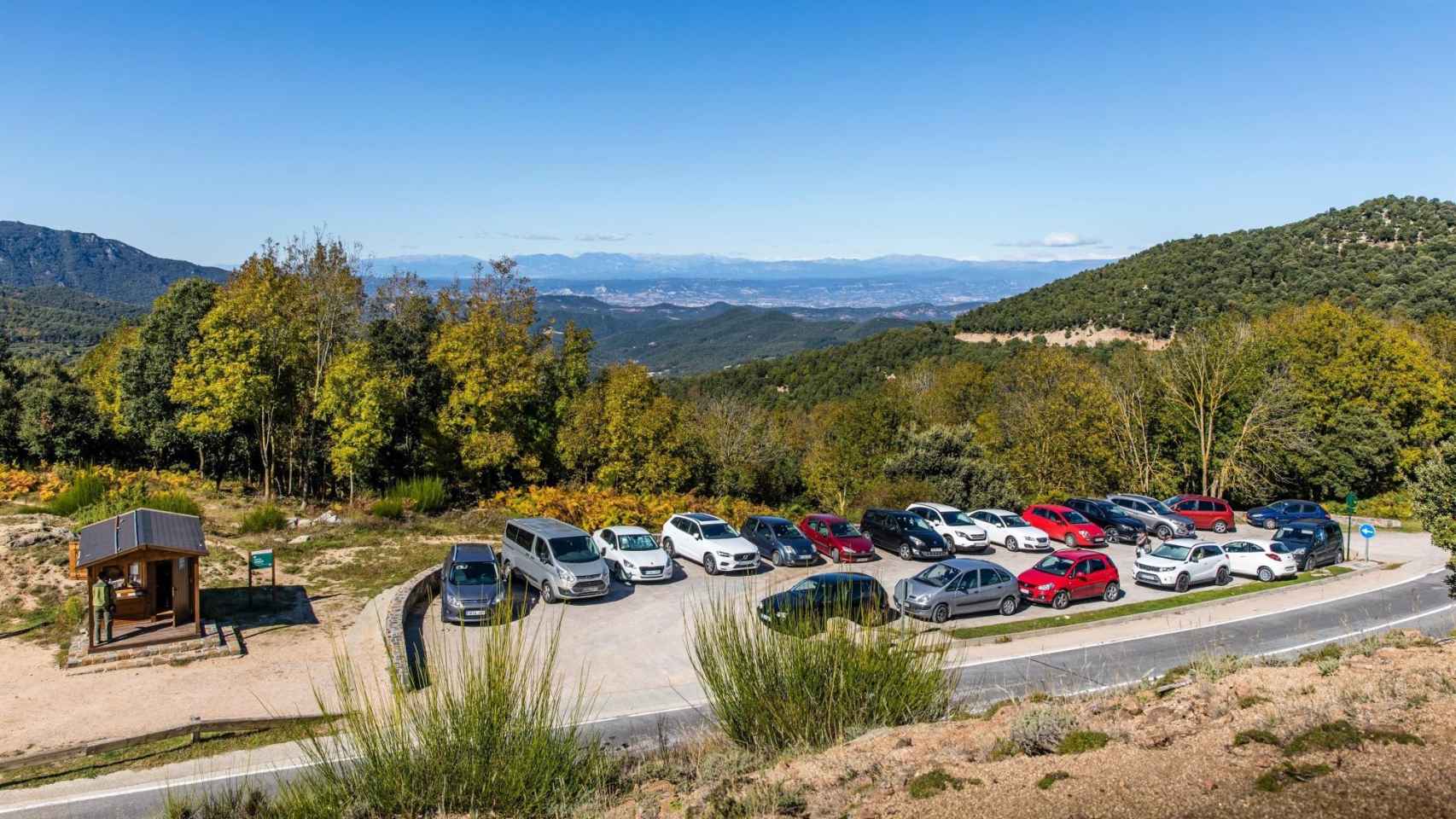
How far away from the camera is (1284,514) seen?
118 feet

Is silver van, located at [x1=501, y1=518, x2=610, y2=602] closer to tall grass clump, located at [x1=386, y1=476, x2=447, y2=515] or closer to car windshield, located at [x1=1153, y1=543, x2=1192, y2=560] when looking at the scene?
tall grass clump, located at [x1=386, y1=476, x2=447, y2=515]

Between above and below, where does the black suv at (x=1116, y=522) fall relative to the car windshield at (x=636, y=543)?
below

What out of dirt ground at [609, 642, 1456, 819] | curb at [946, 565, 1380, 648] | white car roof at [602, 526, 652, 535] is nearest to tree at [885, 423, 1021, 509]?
curb at [946, 565, 1380, 648]

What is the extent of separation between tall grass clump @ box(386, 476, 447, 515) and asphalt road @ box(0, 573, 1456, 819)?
64.1 feet

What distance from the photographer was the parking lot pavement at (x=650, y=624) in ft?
49.1

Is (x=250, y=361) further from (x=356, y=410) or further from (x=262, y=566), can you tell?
(x=262, y=566)

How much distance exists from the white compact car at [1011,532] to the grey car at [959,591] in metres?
7.89

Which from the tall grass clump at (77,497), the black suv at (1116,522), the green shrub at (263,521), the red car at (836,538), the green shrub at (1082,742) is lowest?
the black suv at (1116,522)

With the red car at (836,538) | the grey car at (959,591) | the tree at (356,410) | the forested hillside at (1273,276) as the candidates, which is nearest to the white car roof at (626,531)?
the red car at (836,538)

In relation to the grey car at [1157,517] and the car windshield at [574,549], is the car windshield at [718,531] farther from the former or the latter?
the grey car at [1157,517]

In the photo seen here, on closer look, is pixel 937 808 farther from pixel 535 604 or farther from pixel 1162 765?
pixel 535 604

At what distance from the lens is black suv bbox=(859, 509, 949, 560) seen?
1037 inches

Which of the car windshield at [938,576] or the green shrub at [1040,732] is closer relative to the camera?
the green shrub at [1040,732]

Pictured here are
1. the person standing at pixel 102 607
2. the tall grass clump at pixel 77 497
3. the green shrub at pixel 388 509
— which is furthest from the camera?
the green shrub at pixel 388 509
